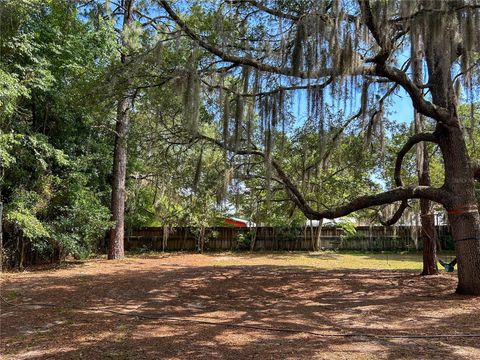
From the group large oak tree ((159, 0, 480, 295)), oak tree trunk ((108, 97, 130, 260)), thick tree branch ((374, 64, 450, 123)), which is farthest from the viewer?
oak tree trunk ((108, 97, 130, 260))

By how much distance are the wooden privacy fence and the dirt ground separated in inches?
423

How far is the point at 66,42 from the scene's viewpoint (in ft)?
33.5

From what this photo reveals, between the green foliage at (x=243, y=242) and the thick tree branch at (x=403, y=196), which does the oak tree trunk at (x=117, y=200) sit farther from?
the thick tree branch at (x=403, y=196)

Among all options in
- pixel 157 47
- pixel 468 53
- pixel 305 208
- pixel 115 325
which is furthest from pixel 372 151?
pixel 115 325

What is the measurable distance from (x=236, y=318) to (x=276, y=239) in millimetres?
15598

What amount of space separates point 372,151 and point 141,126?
6584mm

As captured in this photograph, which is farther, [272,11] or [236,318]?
[272,11]

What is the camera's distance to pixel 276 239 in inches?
800

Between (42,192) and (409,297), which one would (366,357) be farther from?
(42,192)

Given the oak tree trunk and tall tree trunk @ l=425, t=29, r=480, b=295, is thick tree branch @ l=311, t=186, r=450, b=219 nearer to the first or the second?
tall tree trunk @ l=425, t=29, r=480, b=295

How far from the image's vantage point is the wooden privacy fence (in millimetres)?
19219

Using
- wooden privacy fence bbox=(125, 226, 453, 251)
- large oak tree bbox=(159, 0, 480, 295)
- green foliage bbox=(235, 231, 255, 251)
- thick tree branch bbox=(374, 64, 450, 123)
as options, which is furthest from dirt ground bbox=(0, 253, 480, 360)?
green foliage bbox=(235, 231, 255, 251)

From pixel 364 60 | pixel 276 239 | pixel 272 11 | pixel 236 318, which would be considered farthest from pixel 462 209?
pixel 276 239

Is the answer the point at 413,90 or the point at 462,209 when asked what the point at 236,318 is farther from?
the point at 413,90
